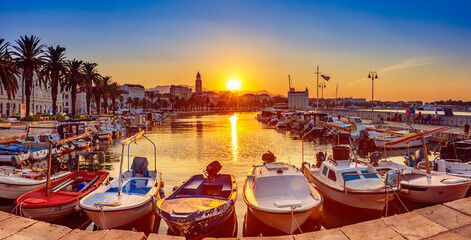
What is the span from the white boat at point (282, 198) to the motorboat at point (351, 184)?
77.0 inches

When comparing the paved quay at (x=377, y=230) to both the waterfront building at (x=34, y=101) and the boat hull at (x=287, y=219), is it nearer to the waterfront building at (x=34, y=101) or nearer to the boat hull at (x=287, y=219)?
the boat hull at (x=287, y=219)

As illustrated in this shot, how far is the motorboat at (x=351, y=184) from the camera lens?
48.7 feet

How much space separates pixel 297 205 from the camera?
507 inches

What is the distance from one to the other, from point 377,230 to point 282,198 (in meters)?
5.26

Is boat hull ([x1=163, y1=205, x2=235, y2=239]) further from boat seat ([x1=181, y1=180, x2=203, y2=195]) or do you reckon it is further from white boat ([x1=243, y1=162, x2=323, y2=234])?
boat seat ([x1=181, y1=180, x2=203, y2=195])

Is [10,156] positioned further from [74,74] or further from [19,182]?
[74,74]

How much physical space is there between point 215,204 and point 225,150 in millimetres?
29846

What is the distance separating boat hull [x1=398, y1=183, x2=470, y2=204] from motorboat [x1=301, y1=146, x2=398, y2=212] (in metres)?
1.80

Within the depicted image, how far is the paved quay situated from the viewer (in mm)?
9117

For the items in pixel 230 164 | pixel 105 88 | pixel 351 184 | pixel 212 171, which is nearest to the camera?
pixel 351 184

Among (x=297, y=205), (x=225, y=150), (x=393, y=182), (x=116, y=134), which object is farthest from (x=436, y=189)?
(x=116, y=134)

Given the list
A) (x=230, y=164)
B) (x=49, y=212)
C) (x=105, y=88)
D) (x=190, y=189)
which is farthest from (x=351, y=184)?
(x=105, y=88)

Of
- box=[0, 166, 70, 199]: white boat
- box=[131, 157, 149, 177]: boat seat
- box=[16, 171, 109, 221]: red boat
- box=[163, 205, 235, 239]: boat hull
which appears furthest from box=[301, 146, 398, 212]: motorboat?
box=[0, 166, 70, 199]: white boat

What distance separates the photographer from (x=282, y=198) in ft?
46.9
